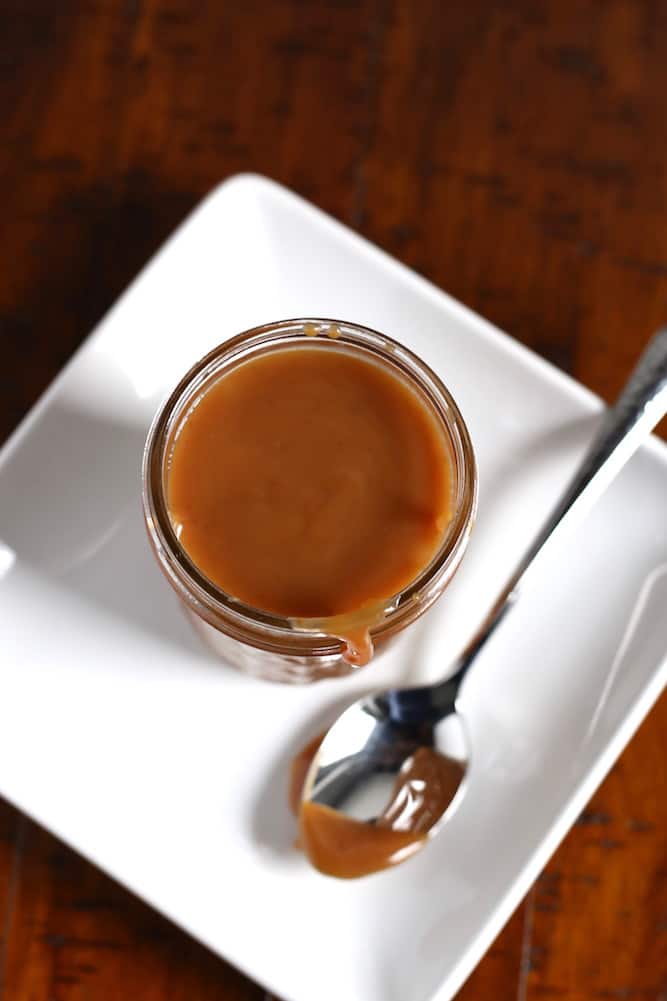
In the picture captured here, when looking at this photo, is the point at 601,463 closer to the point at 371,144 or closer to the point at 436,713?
the point at 436,713

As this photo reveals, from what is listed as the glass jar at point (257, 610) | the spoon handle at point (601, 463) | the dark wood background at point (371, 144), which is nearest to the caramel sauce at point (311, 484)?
the glass jar at point (257, 610)

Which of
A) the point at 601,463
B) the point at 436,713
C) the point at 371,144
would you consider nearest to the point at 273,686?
the point at 436,713

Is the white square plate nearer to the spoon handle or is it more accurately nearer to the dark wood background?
the spoon handle

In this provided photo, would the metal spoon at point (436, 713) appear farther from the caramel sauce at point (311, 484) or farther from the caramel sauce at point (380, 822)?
the caramel sauce at point (311, 484)

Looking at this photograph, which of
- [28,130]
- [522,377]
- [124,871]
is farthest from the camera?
[28,130]

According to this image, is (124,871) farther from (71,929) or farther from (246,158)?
(246,158)

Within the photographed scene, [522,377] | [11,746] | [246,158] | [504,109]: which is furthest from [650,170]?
[11,746]
